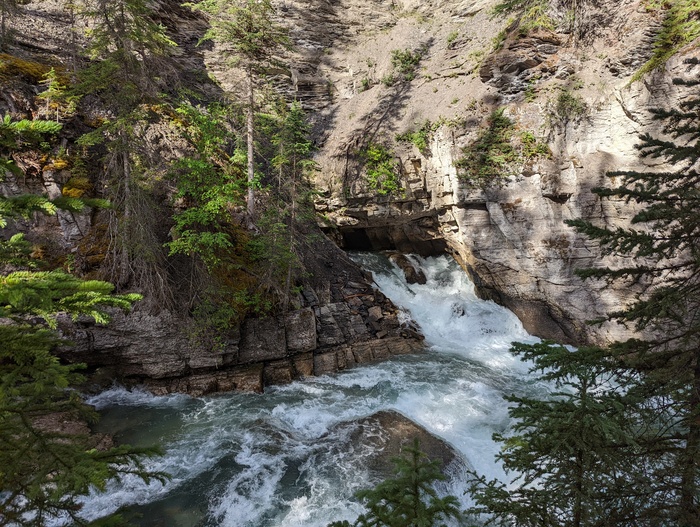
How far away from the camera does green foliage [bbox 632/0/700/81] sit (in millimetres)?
11281

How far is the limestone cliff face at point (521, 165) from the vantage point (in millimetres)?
12656

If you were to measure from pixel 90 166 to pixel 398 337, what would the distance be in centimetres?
1363

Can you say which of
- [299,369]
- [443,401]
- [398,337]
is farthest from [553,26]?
[299,369]

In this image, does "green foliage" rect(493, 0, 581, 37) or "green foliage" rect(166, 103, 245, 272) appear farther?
"green foliage" rect(493, 0, 581, 37)

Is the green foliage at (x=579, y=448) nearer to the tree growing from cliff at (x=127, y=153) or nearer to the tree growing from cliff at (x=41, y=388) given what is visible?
the tree growing from cliff at (x=41, y=388)

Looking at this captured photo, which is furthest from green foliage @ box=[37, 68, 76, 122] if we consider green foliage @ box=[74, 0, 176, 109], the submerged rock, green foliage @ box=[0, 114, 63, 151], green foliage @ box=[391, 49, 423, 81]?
green foliage @ box=[391, 49, 423, 81]

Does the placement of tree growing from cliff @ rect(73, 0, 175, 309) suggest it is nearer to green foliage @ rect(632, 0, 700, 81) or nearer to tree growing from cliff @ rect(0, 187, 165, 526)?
tree growing from cliff @ rect(0, 187, 165, 526)

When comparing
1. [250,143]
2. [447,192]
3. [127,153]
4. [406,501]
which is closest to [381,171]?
[447,192]

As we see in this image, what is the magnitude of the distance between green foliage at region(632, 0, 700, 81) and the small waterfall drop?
1119 cm

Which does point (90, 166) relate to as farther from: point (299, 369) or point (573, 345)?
point (573, 345)

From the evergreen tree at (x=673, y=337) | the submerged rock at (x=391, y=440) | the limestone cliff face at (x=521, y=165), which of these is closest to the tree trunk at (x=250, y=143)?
the limestone cliff face at (x=521, y=165)

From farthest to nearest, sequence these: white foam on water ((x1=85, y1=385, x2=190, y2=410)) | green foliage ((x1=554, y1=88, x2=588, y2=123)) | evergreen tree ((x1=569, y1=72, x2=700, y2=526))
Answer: green foliage ((x1=554, y1=88, x2=588, y2=123))
white foam on water ((x1=85, y1=385, x2=190, y2=410))
evergreen tree ((x1=569, y1=72, x2=700, y2=526))

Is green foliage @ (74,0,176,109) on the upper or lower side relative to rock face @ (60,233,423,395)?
upper

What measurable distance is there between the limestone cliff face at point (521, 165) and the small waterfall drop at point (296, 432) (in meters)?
3.35
